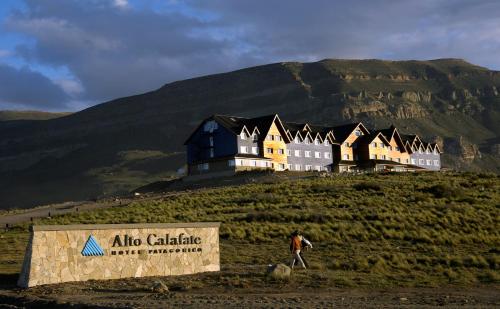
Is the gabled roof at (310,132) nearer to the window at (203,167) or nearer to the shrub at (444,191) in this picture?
the window at (203,167)

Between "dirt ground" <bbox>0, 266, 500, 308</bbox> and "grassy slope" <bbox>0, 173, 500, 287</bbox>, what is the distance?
116cm

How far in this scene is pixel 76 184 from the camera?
178m

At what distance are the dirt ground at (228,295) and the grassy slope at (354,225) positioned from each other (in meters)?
1.16

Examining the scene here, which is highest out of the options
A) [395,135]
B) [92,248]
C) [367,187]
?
[395,135]

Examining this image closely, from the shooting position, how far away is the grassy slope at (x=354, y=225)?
88.0 feet

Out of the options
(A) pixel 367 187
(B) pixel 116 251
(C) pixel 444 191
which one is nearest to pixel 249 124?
(A) pixel 367 187

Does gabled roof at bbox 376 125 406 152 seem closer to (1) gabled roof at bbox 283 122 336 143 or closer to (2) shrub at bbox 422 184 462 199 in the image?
(1) gabled roof at bbox 283 122 336 143

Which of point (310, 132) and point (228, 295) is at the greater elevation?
point (310, 132)

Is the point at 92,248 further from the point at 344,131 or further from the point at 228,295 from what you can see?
the point at 344,131

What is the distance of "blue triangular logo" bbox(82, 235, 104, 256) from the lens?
23.1m

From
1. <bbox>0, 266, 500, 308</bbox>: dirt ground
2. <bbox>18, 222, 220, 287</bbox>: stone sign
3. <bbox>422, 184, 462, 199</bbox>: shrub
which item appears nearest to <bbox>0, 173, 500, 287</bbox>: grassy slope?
<bbox>422, 184, 462, 199</bbox>: shrub

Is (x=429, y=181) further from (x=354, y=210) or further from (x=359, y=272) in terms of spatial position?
(x=359, y=272)

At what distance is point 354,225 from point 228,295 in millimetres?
20213

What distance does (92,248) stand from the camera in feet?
76.3
